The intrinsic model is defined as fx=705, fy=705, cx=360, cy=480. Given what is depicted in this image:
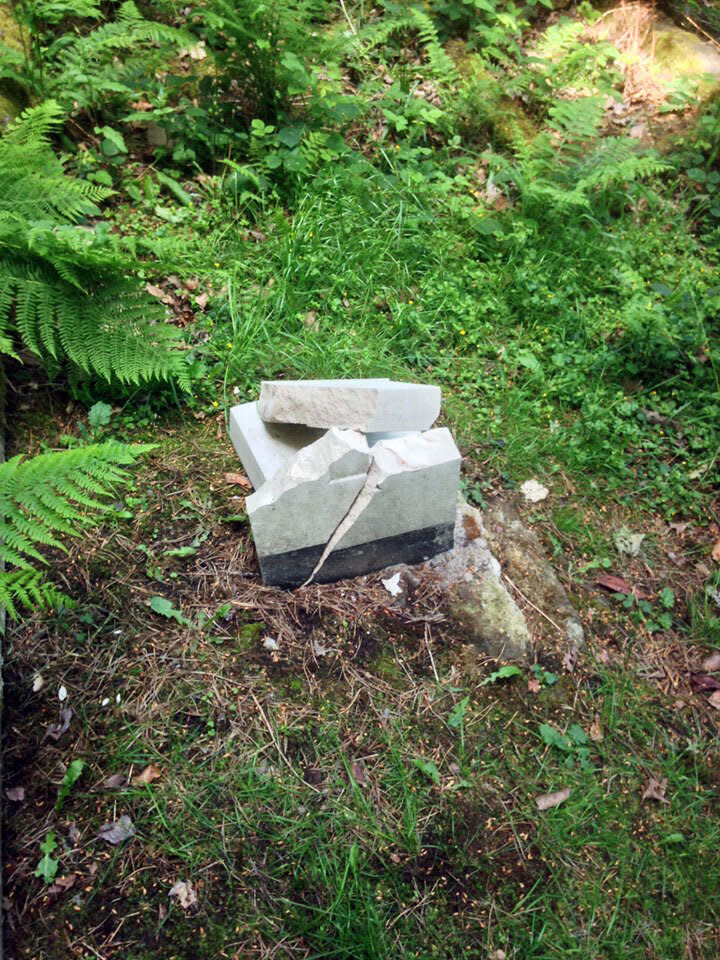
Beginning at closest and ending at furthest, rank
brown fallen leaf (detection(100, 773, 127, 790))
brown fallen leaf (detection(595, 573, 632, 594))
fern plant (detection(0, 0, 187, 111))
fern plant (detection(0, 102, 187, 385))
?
brown fallen leaf (detection(100, 773, 127, 790)), fern plant (detection(0, 102, 187, 385)), brown fallen leaf (detection(595, 573, 632, 594)), fern plant (detection(0, 0, 187, 111))

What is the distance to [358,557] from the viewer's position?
290 centimetres

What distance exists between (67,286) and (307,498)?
1.42 metres

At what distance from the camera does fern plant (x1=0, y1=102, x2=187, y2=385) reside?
9.30 ft

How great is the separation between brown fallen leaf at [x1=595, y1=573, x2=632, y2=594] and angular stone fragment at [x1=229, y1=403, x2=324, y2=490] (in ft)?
4.90

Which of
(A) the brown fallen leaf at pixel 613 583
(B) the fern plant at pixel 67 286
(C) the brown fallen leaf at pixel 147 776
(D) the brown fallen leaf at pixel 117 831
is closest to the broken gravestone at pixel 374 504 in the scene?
(A) the brown fallen leaf at pixel 613 583

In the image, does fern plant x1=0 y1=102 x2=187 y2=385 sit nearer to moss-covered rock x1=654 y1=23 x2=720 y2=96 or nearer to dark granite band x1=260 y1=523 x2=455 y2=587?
dark granite band x1=260 y1=523 x2=455 y2=587

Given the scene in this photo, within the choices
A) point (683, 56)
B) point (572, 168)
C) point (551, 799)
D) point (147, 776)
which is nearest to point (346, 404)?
point (147, 776)

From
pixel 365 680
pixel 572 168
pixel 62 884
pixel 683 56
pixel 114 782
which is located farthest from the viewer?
pixel 683 56

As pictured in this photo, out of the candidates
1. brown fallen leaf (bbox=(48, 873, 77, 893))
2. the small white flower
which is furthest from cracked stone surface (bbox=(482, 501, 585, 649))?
brown fallen leaf (bbox=(48, 873, 77, 893))

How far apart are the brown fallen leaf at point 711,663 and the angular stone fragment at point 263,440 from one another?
79.4 inches

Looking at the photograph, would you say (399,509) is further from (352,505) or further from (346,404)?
(346,404)

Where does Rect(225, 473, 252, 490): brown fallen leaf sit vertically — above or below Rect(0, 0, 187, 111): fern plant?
below

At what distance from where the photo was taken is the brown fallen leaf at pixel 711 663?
3170mm

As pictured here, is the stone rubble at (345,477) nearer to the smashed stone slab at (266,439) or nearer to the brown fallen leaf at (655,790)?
the smashed stone slab at (266,439)
